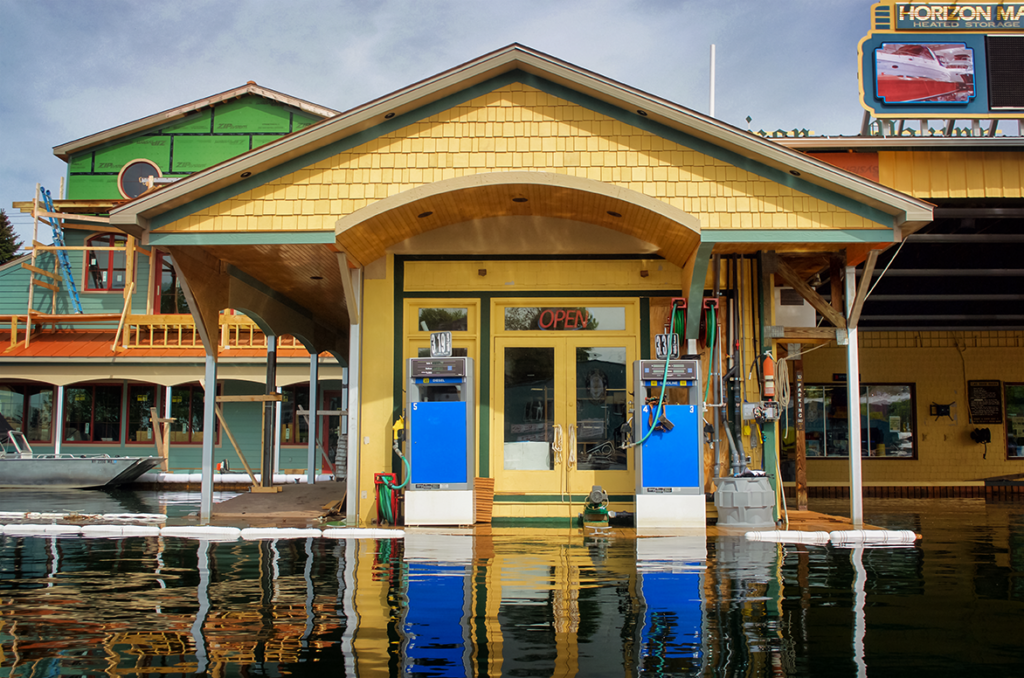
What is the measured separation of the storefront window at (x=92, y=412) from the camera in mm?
21797

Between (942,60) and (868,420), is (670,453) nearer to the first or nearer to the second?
(942,60)

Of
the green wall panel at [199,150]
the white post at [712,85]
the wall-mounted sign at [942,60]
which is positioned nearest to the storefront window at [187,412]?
the green wall panel at [199,150]

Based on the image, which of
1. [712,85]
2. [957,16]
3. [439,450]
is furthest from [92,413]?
[957,16]

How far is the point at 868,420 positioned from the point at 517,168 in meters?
11.6

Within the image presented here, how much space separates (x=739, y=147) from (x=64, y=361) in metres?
17.1

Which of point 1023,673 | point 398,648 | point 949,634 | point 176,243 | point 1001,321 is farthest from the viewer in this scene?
point 1001,321

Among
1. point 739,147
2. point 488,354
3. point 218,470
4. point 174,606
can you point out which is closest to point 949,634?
point 174,606

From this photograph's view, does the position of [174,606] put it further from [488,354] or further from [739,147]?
[739,147]

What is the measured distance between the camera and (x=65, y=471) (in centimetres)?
1780

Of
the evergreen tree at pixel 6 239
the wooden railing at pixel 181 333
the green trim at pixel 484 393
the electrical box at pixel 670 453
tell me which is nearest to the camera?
the electrical box at pixel 670 453

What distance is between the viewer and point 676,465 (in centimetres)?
981

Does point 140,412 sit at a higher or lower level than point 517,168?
lower

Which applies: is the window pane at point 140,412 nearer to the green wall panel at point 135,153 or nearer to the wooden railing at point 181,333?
the wooden railing at point 181,333

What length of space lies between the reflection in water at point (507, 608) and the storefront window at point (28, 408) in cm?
1498
